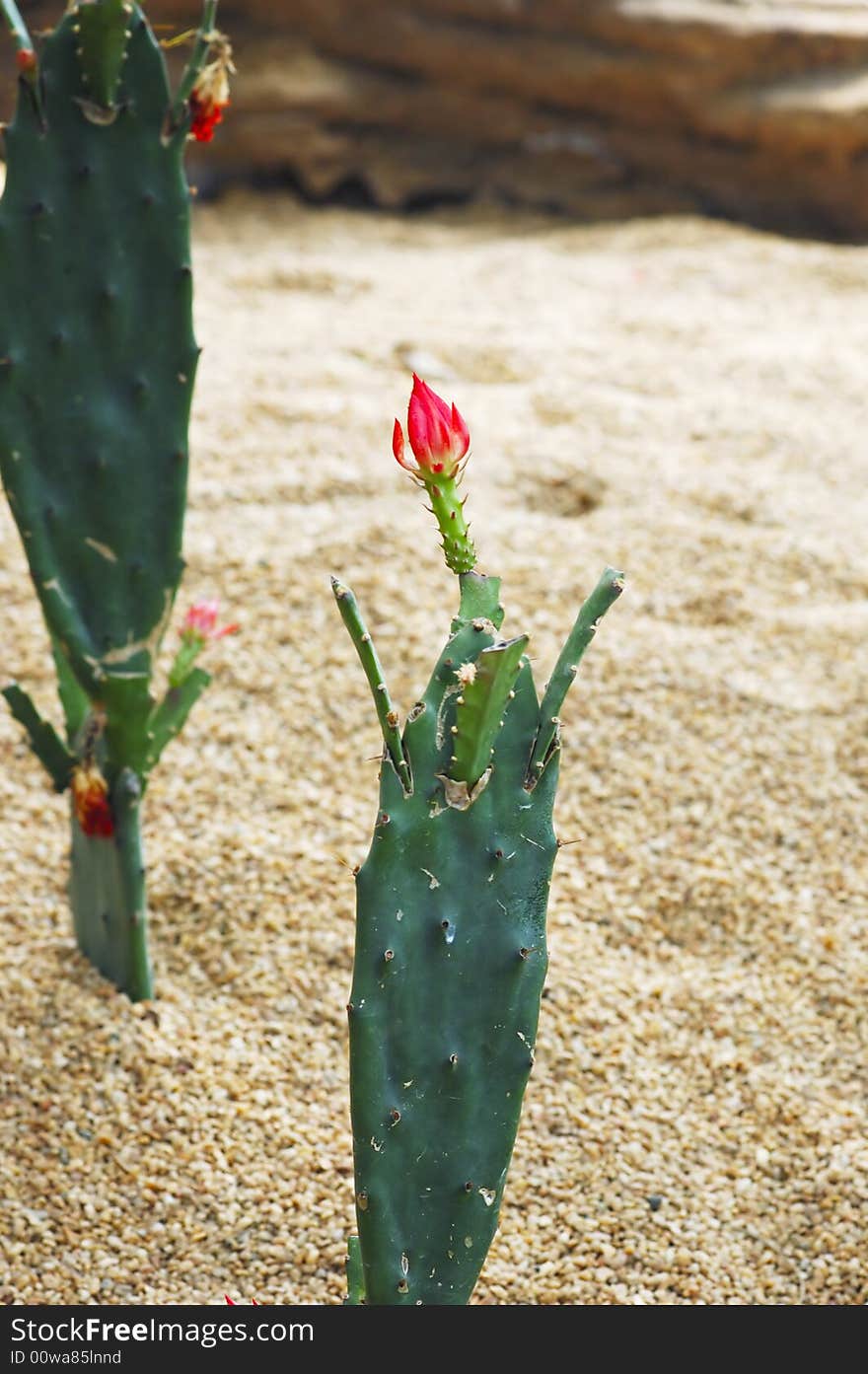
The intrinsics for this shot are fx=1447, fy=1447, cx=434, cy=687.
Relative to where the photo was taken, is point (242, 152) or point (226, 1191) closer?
point (226, 1191)

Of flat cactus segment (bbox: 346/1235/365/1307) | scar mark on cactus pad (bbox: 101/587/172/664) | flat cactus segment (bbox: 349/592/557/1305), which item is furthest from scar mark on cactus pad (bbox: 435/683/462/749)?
scar mark on cactus pad (bbox: 101/587/172/664)

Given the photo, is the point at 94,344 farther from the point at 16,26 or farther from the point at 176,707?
the point at 176,707

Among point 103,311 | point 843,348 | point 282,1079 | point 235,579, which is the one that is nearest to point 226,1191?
point 282,1079

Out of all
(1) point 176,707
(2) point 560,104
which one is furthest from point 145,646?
(2) point 560,104

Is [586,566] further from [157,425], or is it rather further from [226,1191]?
[226,1191]

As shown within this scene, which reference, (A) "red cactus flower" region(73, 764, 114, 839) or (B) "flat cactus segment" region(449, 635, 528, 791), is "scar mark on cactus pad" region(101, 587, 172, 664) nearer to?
(A) "red cactus flower" region(73, 764, 114, 839)

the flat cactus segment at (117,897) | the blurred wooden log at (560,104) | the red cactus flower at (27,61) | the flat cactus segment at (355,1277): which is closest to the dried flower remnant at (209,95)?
the red cactus flower at (27,61)
